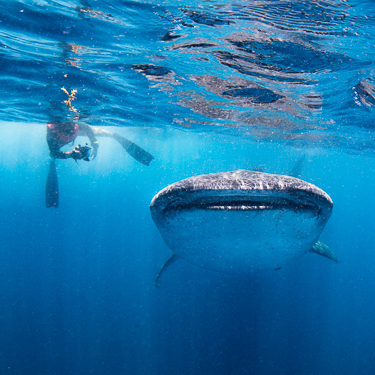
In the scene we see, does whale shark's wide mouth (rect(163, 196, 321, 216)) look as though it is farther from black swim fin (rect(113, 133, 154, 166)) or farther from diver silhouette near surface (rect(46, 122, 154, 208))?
black swim fin (rect(113, 133, 154, 166))

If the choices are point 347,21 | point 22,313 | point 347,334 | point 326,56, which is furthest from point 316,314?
point 22,313

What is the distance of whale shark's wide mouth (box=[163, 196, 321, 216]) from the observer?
101 inches

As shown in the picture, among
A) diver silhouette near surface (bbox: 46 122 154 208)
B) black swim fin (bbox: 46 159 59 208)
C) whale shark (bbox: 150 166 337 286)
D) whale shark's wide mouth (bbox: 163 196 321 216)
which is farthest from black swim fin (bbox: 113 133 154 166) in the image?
whale shark's wide mouth (bbox: 163 196 321 216)

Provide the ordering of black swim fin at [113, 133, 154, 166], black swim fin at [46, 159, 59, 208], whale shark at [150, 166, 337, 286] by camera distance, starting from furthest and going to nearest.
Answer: black swim fin at [113, 133, 154, 166], black swim fin at [46, 159, 59, 208], whale shark at [150, 166, 337, 286]

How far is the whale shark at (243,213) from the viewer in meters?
2.51

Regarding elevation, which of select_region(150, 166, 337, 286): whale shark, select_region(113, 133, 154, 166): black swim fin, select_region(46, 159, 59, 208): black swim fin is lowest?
select_region(46, 159, 59, 208): black swim fin

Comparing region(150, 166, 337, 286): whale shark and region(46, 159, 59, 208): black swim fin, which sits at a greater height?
region(150, 166, 337, 286): whale shark

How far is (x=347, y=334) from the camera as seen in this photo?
16469 mm

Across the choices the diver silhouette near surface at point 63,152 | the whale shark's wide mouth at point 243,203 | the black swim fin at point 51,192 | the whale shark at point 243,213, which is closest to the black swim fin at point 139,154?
the diver silhouette near surface at point 63,152

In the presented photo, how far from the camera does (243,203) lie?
2682mm

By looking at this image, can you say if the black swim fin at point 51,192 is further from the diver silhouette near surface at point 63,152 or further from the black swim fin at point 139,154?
the black swim fin at point 139,154

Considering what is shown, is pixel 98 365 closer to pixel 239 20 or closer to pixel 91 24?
pixel 91 24

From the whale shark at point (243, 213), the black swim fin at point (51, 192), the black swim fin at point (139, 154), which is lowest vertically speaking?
the black swim fin at point (51, 192)

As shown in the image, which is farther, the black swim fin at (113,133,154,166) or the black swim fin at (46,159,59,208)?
the black swim fin at (113,133,154,166)
